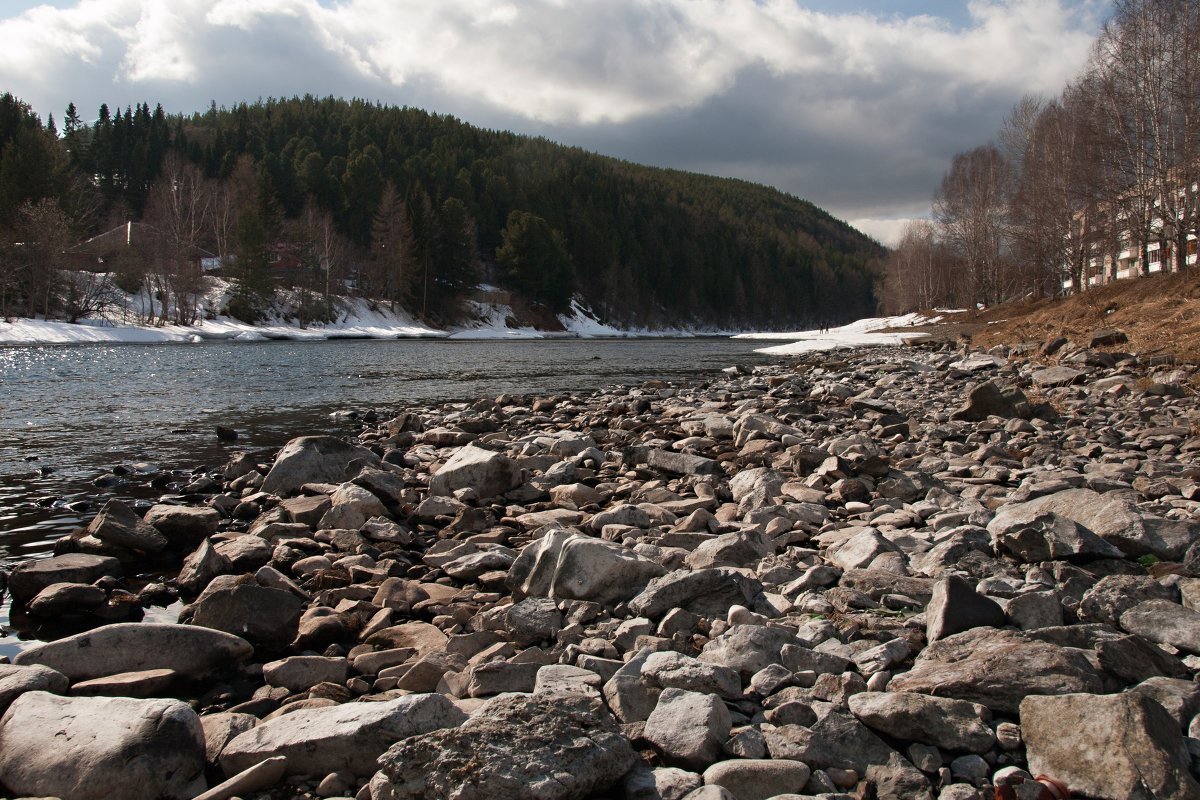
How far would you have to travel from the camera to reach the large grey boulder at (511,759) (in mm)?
2246

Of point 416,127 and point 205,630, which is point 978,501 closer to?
point 205,630

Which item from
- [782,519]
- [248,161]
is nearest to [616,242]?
[248,161]

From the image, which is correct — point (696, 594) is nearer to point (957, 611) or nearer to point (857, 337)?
point (957, 611)

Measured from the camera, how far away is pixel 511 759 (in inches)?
91.0

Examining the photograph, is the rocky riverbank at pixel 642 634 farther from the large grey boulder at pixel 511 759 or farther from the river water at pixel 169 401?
the river water at pixel 169 401

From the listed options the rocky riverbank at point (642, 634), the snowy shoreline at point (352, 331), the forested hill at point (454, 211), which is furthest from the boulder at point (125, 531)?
the forested hill at point (454, 211)

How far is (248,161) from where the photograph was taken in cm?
8375

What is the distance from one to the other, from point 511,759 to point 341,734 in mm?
685

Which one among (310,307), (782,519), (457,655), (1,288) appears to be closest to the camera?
(457,655)

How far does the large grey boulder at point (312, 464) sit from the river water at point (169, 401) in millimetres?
1399

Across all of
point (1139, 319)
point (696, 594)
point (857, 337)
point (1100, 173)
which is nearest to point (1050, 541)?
point (696, 594)

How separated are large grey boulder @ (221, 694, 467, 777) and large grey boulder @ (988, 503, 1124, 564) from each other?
308 cm

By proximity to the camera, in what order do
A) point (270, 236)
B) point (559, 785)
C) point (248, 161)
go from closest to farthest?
point (559, 785), point (270, 236), point (248, 161)

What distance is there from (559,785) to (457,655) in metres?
1.36
